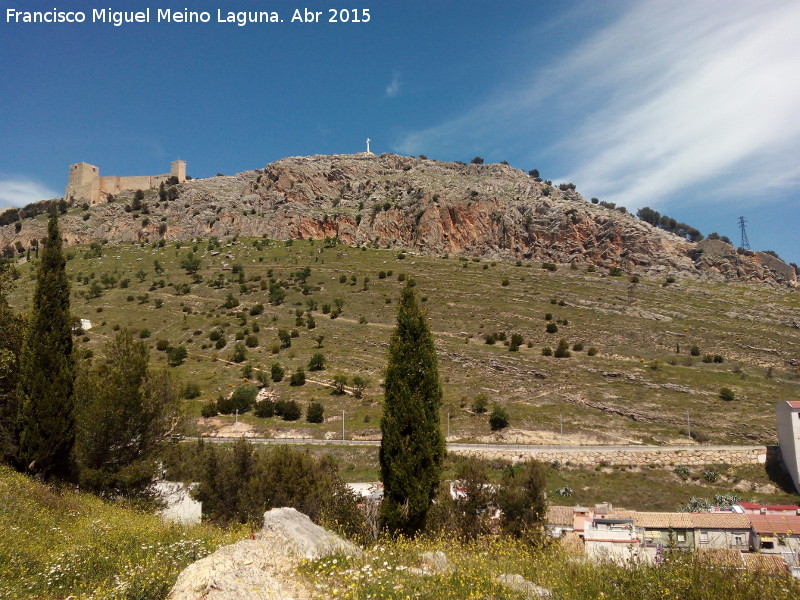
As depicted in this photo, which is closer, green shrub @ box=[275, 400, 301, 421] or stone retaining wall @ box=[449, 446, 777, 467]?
stone retaining wall @ box=[449, 446, 777, 467]

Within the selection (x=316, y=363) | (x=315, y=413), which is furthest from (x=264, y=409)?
(x=316, y=363)

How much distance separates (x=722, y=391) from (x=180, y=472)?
3664 cm

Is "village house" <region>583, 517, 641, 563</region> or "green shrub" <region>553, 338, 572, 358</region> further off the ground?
"green shrub" <region>553, 338, 572, 358</region>

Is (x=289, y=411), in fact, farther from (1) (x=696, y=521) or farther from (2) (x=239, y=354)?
(1) (x=696, y=521)

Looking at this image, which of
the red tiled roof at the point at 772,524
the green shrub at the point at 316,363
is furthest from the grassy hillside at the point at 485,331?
the red tiled roof at the point at 772,524

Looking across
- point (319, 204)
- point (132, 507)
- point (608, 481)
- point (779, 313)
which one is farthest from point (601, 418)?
point (319, 204)

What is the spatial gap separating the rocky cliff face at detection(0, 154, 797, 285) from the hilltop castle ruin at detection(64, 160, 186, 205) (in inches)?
226

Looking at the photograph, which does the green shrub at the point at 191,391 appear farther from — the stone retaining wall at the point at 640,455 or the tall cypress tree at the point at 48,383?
the tall cypress tree at the point at 48,383

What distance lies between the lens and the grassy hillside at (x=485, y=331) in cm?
3472

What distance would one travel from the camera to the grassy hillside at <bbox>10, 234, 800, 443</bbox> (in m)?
34.7

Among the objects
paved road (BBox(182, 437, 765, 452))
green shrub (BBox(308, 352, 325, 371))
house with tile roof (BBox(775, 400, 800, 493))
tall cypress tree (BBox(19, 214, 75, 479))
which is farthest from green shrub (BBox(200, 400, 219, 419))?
house with tile roof (BBox(775, 400, 800, 493))

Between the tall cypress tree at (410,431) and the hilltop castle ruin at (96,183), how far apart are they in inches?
3940

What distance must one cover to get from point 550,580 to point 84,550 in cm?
547

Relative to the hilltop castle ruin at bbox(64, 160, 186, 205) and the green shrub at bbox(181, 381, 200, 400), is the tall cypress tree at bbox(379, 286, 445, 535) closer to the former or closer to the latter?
the green shrub at bbox(181, 381, 200, 400)
